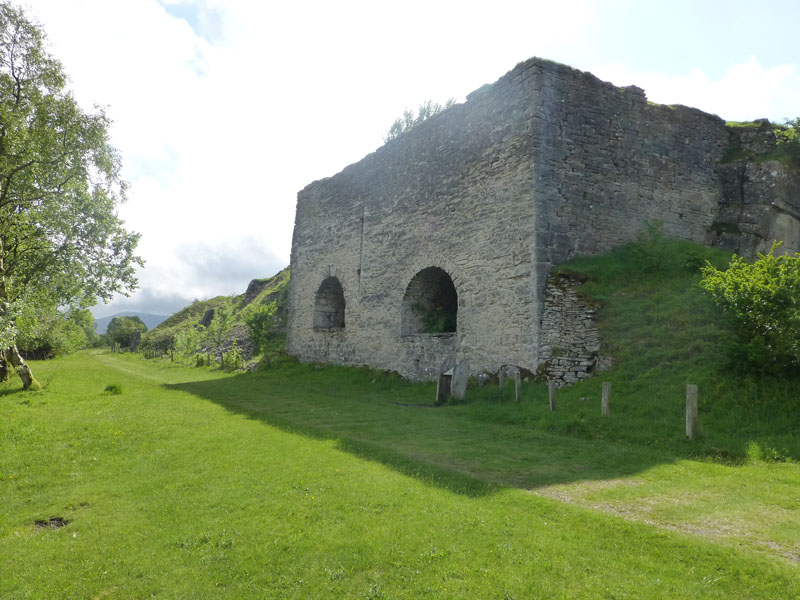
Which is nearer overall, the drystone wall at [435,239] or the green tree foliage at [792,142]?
the drystone wall at [435,239]

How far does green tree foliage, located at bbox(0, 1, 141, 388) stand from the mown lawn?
801 cm

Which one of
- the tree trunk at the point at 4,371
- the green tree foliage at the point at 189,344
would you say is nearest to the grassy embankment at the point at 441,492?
the tree trunk at the point at 4,371

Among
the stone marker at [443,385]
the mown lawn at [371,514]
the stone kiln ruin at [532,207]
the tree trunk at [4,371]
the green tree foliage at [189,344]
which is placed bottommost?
the mown lawn at [371,514]

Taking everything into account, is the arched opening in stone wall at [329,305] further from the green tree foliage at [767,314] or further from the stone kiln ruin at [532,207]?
the green tree foliage at [767,314]

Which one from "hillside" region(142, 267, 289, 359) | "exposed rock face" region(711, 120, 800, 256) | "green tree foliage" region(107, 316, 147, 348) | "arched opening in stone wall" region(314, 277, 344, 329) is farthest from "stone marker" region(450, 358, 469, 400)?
"green tree foliage" region(107, 316, 147, 348)

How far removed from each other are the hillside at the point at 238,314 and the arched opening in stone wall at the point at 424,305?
11732 millimetres

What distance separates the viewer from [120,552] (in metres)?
4.65

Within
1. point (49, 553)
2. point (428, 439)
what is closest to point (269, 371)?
point (428, 439)

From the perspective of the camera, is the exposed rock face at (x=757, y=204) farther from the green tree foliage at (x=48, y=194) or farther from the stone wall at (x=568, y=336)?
the green tree foliage at (x=48, y=194)

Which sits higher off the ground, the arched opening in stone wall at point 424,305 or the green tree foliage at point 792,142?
the green tree foliage at point 792,142

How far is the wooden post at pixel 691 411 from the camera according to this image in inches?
303

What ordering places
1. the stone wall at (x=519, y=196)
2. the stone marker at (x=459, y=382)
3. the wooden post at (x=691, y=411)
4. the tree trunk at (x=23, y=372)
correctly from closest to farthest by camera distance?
the wooden post at (x=691, y=411) → the stone marker at (x=459, y=382) → the stone wall at (x=519, y=196) → the tree trunk at (x=23, y=372)

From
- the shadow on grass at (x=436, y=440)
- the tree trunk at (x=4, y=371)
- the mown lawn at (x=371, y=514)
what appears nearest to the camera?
the mown lawn at (x=371, y=514)

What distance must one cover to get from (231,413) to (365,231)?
32.1 ft
